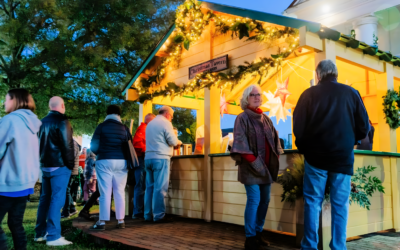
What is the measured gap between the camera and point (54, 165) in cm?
448

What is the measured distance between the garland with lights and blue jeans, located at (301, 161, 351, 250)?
2039 millimetres

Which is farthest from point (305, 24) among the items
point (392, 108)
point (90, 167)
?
point (90, 167)

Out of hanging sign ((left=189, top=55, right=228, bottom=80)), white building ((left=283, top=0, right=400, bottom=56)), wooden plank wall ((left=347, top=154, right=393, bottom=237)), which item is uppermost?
white building ((left=283, top=0, right=400, bottom=56))

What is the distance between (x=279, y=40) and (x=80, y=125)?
11.0 metres

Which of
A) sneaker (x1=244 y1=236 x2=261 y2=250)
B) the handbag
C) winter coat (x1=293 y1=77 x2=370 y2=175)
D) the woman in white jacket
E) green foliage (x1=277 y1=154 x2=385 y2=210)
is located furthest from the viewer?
the handbag

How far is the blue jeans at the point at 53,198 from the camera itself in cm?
451

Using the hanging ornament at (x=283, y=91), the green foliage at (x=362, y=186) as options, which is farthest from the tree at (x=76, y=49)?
the green foliage at (x=362, y=186)

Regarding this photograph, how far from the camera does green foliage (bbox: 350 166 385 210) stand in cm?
397

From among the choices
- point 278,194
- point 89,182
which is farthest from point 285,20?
point 89,182

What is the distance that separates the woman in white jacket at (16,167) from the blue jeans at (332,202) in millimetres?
2560

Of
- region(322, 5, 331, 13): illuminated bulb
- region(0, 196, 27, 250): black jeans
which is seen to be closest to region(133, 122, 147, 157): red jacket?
region(0, 196, 27, 250): black jeans

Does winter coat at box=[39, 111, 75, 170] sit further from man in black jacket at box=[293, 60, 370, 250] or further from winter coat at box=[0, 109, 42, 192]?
man in black jacket at box=[293, 60, 370, 250]

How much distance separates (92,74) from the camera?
550 inches

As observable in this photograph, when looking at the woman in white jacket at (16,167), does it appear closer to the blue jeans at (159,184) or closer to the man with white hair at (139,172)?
the blue jeans at (159,184)
